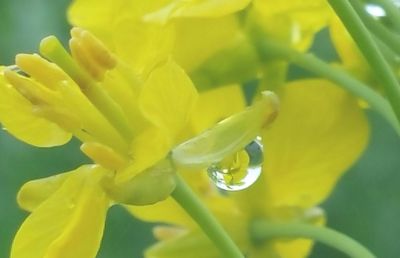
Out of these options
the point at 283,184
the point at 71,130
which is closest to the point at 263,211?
the point at 283,184

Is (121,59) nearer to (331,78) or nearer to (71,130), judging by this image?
(71,130)

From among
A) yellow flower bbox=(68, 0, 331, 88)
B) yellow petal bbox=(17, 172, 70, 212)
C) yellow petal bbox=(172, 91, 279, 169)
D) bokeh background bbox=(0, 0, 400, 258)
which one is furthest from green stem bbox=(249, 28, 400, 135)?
bokeh background bbox=(0, 0, 400, 258)

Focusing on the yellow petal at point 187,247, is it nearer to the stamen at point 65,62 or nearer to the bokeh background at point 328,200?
the stamen at point 65,62

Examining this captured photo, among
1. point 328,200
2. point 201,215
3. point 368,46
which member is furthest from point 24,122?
point 328,200

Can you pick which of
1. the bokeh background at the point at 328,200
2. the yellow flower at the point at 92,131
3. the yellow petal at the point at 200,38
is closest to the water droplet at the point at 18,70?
the yellow flower at the point at 92,131

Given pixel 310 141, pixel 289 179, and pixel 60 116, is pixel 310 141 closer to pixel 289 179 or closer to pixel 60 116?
pixel 289 179
